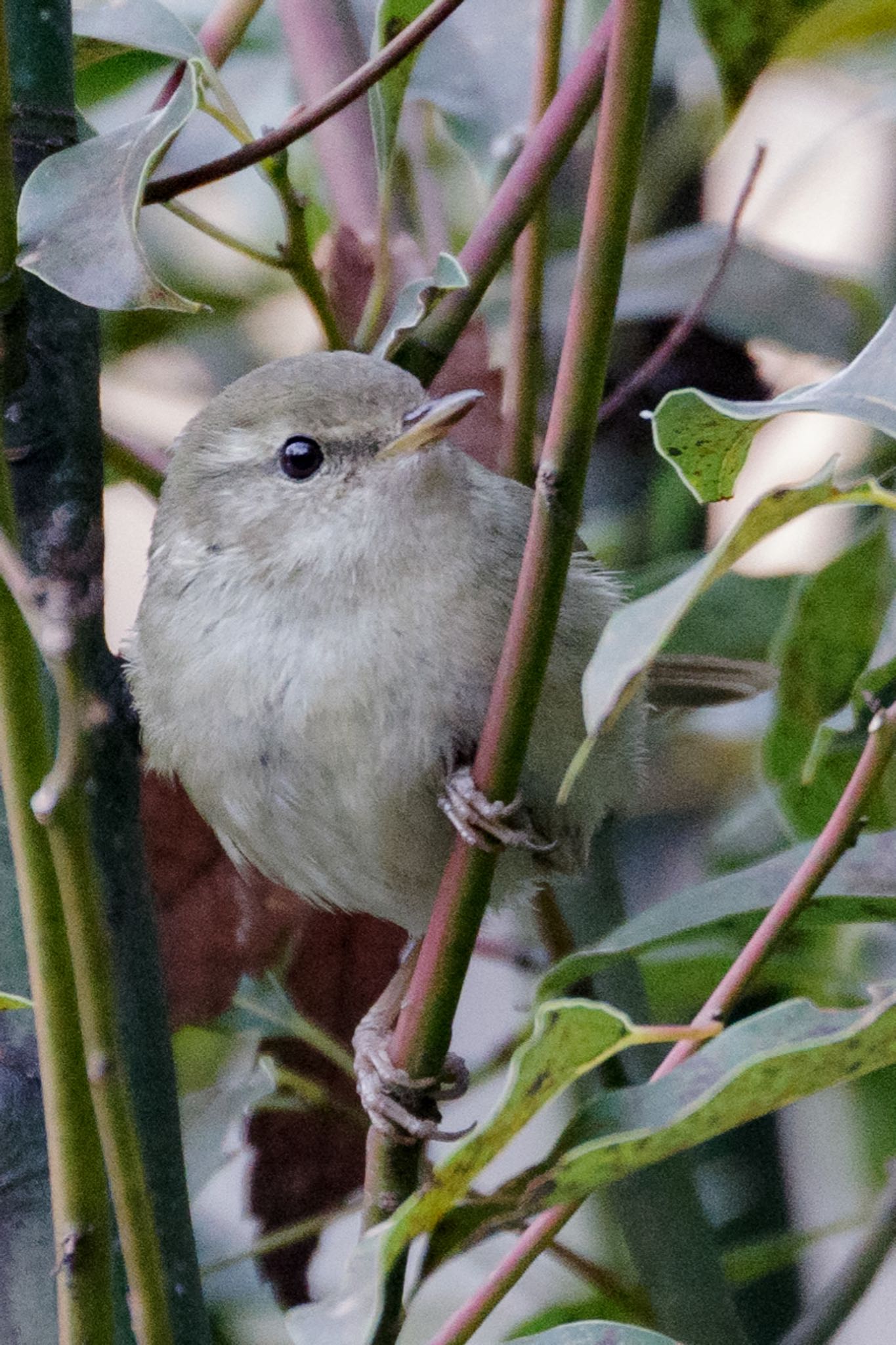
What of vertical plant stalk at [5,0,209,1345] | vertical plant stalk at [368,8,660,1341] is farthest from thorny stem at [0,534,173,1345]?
vertical plant stalk at [5,0,209,1345]

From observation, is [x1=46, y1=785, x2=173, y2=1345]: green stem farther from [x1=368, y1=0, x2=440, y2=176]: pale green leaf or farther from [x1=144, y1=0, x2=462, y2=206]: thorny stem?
[x1=368, y1=0, x2=440, y2=176]: pale green leaf

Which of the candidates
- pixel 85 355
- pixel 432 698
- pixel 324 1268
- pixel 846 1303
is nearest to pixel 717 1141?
pixel 846 1303

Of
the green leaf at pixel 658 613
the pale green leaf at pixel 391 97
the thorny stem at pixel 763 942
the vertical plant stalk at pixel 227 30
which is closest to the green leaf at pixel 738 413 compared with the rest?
the green leaf at pixel 658 613

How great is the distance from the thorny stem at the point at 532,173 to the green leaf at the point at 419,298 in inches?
1.0

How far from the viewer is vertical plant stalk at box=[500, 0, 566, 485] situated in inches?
45.2

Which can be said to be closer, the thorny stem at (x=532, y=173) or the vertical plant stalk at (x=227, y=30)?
the thorny stem at (x=532, y=173)

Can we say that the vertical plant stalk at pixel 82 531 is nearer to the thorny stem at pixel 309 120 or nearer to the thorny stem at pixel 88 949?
the thorny stem at pixel 309 120

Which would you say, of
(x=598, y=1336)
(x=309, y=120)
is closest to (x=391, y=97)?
(x=309, y=120)

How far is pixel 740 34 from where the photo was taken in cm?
131

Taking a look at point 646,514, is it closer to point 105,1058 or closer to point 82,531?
point 82,531

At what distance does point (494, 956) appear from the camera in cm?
162

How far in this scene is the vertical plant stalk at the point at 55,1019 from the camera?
2.18ft

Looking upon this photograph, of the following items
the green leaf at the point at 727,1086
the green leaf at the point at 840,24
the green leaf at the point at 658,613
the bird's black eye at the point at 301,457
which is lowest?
the green leaf at the point at 727,1086

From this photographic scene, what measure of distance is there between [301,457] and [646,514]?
23.2 inches
